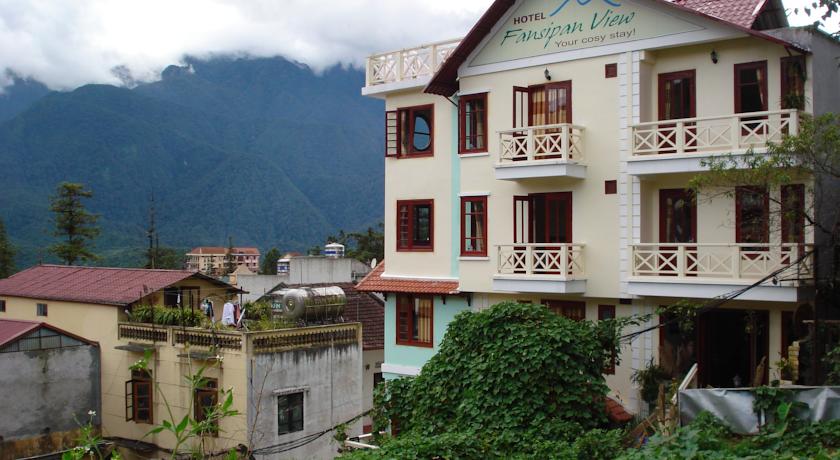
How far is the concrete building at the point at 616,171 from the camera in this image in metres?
18.7

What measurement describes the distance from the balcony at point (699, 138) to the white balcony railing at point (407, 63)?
6.55 m

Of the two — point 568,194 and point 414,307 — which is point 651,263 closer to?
point 568,194

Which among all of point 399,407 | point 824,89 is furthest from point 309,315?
point 824,89

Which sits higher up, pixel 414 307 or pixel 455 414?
pixel 414 307

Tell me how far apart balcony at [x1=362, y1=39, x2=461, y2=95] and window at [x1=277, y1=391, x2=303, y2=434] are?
383 inches

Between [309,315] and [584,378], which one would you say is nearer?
[584,378]

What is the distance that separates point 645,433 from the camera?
654 inches

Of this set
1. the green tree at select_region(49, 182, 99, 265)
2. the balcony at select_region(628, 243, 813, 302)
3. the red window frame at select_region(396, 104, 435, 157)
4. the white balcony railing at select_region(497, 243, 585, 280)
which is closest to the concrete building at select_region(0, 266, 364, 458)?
the red window frame at select_region(396, 104, 435, 157)

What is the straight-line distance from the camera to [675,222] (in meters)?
20.2

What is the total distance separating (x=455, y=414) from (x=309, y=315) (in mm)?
11390

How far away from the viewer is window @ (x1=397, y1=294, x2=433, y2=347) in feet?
79.7

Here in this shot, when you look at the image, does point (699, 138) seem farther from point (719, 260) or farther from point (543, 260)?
point (543, 260)

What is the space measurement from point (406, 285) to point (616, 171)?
6868 mm

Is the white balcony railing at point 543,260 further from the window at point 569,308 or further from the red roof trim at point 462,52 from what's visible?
the red roof trim at point 462,52
